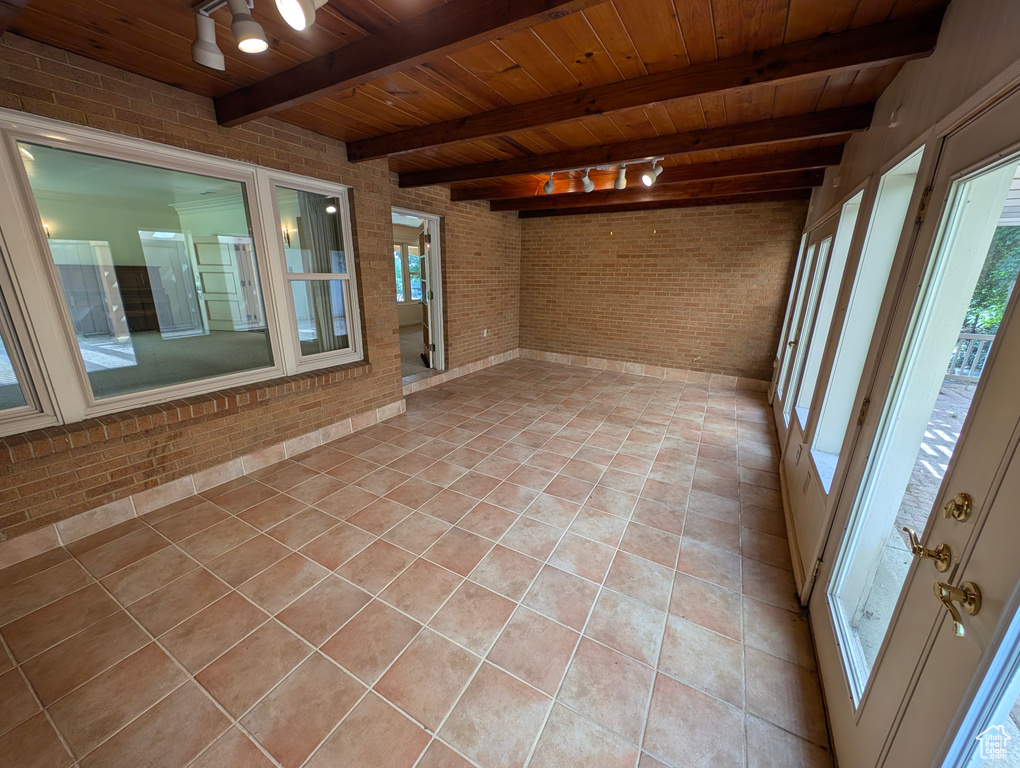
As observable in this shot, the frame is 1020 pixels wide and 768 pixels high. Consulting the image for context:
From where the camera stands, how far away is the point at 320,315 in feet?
11.1

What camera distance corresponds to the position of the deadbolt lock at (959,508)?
33.1 inches

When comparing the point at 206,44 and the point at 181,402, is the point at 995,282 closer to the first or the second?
the point at 206,44

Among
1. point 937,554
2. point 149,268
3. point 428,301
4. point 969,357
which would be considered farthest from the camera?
point 428,301

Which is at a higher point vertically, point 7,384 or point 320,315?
point 320,315

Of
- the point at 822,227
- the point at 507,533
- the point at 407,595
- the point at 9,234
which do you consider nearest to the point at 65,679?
the point at 407,595

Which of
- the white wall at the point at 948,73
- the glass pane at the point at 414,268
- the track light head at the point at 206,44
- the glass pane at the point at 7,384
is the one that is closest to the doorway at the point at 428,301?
the track light head at the point at 206,44

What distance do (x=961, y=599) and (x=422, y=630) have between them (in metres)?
1.72

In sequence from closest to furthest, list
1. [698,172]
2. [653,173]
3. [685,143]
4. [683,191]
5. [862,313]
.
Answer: [862,313] < [685,143] < [653,173] < [698,172] < [683,191]

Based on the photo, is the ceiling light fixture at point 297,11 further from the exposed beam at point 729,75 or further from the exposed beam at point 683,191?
the exposed beam at point 683,191

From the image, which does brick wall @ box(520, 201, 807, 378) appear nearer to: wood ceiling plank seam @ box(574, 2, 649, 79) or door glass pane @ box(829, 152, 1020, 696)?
wood ceiling plank seam @ box(574, 2, 649, 79)

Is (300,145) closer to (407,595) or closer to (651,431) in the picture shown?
(407,595)

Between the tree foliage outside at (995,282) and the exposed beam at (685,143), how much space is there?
1911 millimetres

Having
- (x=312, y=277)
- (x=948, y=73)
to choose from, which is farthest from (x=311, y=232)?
(x=948, y=73)

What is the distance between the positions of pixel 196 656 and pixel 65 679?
1.44 ft
